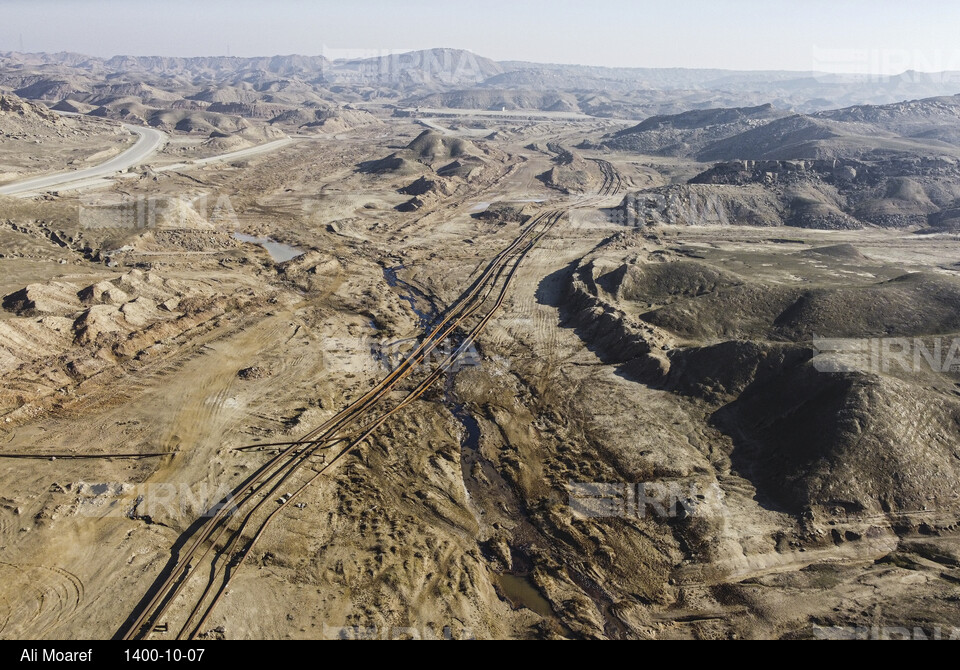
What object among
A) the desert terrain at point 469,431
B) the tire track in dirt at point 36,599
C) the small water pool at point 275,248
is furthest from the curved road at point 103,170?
the tire track in dirt at point 36,599

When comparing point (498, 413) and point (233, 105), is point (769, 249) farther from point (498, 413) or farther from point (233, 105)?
point (233, 105)

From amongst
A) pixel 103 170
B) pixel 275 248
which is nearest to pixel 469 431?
pixel 275 248

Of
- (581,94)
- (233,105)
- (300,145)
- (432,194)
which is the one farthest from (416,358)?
(581,94)

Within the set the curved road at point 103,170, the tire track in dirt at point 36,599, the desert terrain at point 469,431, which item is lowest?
the tire track in dirt at point 36,599

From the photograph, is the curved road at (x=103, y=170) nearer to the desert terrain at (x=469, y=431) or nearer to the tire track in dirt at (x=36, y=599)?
the desert terrain at (x=469, y=431)

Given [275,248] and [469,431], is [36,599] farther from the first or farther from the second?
[275,248]

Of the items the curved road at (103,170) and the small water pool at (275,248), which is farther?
the curved road at (103,170)

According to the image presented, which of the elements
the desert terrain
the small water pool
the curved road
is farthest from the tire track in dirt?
the curved road

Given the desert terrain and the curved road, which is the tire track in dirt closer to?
the desert terrain

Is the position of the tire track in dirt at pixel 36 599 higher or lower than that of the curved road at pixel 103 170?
lower
